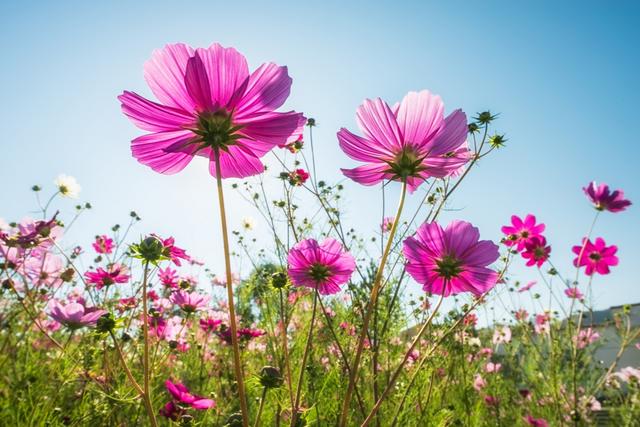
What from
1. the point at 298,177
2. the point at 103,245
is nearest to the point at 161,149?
the point at 298,177

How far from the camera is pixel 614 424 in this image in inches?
127

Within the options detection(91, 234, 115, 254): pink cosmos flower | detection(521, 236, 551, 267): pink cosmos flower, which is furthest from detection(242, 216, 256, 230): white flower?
detection(521, 236, 551, 267): pink cosmos flower

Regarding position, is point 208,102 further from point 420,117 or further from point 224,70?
point 420,117

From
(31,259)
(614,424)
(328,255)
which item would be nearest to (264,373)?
(328,255)

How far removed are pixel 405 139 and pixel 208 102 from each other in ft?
1.11

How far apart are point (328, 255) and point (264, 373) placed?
Answer: 0.33 metres

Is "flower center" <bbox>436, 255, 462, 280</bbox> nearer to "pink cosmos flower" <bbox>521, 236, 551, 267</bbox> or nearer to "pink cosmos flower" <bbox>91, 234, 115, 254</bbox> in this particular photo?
"pink cosmos flower" <bbox>521, 236, 551, 267</bbox>

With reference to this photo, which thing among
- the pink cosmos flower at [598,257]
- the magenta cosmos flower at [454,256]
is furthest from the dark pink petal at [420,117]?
the pink cosmos flower at [598,257]

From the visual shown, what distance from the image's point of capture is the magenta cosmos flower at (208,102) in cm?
56

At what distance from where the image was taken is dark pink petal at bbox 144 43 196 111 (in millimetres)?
562

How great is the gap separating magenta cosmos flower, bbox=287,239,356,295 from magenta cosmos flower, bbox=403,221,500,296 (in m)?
0.19

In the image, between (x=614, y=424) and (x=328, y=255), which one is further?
(x=614, y=424)

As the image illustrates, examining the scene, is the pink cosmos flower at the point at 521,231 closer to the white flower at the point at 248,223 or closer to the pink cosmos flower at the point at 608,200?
the pink cosmos flower at the point at 608,200

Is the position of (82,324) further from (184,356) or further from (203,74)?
(184,356)
